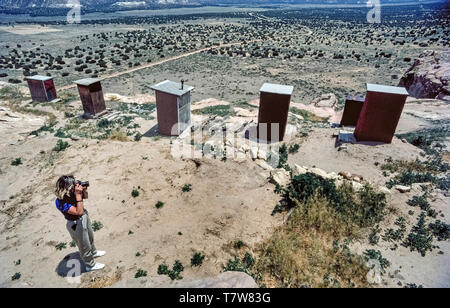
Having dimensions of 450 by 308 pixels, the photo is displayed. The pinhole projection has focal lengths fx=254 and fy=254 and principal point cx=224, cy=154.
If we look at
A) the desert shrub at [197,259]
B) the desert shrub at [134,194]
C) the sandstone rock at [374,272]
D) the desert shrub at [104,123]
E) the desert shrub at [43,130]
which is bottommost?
the desert shrub at [43,130]

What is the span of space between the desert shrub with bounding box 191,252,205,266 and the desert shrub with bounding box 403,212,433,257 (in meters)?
5.59

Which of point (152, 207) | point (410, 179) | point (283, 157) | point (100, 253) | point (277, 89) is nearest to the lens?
point (100, 253)

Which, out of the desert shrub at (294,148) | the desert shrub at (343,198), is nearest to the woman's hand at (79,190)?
the desert shrub at (343,198)

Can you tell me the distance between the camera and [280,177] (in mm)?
9859

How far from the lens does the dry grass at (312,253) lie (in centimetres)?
614

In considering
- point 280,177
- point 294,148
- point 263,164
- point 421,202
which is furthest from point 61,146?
point 421,202

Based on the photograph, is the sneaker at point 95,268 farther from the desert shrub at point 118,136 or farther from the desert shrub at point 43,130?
the desert shrub at point 43,130

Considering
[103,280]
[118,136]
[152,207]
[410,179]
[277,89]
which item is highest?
[277,89]

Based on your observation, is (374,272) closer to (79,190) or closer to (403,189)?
(403,189)

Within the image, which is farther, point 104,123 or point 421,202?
point 104,123

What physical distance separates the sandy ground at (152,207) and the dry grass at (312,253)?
0.52 m

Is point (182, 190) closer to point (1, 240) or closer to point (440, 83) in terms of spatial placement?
point (1, 240)

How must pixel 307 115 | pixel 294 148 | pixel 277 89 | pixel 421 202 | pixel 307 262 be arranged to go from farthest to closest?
1. pixel 307 115
2. pixel 277 89
3. pixel 294 148
4. pixel 421 202
5. pixel 307 262

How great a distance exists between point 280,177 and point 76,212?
692 centimetres
